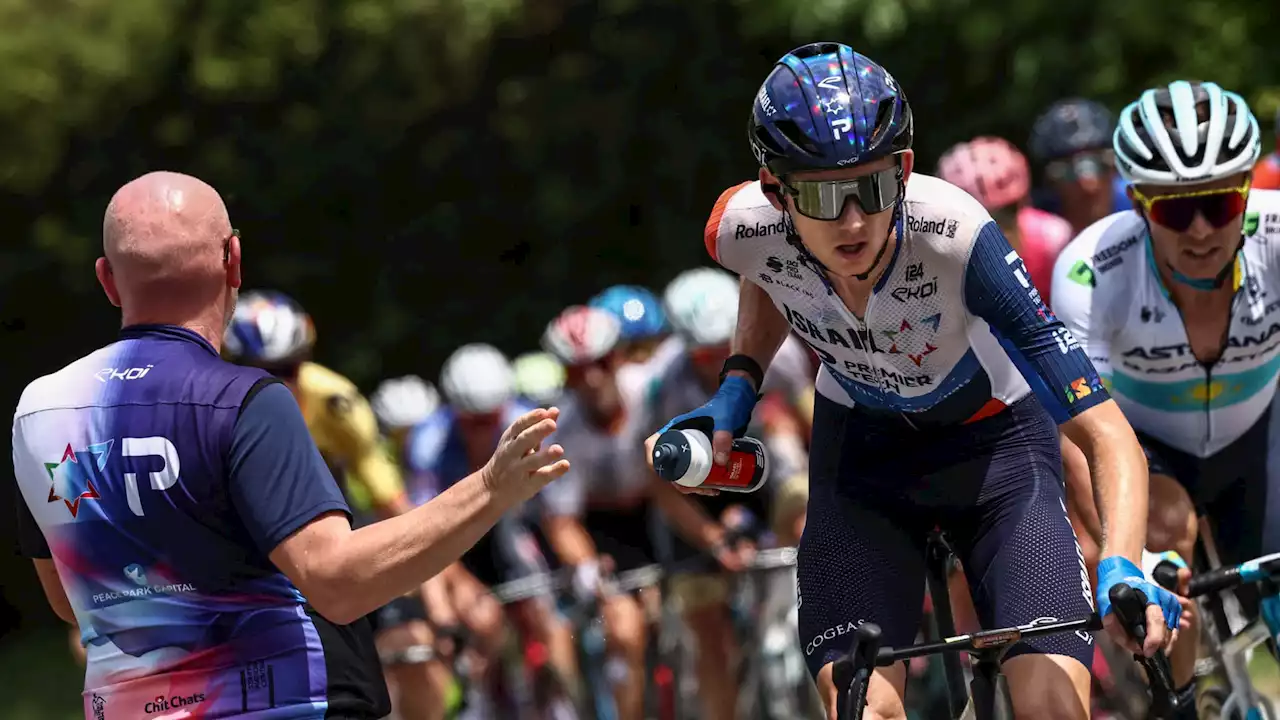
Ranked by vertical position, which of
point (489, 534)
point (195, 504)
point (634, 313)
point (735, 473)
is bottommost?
point (489, 534)

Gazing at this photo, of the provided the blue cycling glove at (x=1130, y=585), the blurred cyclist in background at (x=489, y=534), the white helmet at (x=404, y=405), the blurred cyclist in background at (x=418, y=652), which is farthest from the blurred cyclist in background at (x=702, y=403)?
the blue cycling glove at (x=1130, y=585)

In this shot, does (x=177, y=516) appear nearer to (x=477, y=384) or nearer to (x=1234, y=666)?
(x=1234, y=666)

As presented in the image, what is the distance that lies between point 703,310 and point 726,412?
4001 mm

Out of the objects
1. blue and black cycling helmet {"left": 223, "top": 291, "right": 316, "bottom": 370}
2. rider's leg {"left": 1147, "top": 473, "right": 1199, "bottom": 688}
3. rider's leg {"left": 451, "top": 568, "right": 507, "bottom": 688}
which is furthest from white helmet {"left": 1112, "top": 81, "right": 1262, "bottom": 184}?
rider's leg {"left": 451, "top": 568, "right": 507, "bottom": 688}

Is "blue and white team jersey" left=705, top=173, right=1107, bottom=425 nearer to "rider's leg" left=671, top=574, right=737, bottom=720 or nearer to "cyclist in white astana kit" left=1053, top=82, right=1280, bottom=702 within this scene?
"cyclist in white astana kit" left=1053, top=82, right=1280, bottom=702

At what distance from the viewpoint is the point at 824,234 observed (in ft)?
15.6

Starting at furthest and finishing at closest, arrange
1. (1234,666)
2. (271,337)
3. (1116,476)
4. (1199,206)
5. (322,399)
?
1. (322,399)
2. (271,337)
3. (1234,666)
4. (1199,206)
5. (1116,476)

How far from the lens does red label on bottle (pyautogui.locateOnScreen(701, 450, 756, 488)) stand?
506cm

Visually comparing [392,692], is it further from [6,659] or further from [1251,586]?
[6,659]

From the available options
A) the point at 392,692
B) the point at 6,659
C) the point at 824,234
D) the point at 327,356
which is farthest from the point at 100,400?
the point at 6,659

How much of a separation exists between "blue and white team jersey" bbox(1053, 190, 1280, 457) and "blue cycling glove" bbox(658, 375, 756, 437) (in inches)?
61.0

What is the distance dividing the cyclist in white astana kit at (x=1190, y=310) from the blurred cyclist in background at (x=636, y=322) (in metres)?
3.75

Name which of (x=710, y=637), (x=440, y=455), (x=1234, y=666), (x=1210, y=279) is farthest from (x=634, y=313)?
(x=1234, y=666)

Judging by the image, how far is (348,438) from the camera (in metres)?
8.88
